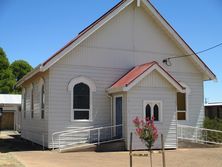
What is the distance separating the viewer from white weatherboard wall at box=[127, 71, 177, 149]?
19.2 m

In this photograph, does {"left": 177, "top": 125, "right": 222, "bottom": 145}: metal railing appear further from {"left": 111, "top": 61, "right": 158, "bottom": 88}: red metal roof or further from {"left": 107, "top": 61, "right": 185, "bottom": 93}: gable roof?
{"left": 111, "top": 61, "right": 158, "bottom": 88}: red metal roof

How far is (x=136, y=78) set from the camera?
1900cm

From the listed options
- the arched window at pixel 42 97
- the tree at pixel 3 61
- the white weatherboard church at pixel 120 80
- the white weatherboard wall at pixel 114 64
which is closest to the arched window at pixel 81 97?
the white weatherboard church at pixel 120 80

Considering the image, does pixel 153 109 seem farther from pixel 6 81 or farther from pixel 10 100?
pixel 6 81

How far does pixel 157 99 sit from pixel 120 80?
218cm

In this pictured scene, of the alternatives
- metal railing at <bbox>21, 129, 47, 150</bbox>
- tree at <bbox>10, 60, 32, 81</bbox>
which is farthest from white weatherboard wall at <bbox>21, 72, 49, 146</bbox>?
tree at <bbox>10, 60, 32, 81</bbox>

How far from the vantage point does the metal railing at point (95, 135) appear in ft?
63.8

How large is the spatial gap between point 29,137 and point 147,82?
9056 millimetres

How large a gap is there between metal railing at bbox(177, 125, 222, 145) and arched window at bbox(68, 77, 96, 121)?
5.58m

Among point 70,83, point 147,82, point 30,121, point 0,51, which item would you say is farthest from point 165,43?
point 0,51

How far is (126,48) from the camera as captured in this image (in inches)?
852

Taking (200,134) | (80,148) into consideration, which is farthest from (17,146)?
(200,134)

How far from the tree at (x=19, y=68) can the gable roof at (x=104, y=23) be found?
135 feet

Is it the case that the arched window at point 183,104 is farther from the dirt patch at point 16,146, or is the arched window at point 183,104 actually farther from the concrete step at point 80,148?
the dirt patch at point 16,146
